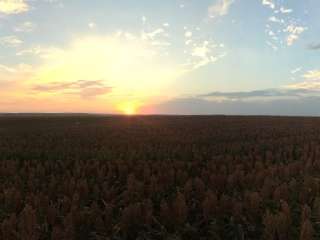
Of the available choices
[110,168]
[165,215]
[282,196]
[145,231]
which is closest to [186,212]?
[165,215]

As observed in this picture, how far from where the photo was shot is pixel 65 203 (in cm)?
629

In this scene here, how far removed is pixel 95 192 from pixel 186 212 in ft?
7.73

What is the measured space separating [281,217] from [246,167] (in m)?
4.76

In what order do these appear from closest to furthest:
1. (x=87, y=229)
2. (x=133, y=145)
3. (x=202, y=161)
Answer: (x=87, y=229) < (x=202, y=161) < (x=133, y=145)

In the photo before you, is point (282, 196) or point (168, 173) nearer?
point (282, 196)

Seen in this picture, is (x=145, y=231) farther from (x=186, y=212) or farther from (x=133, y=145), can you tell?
(x=133, y=145)

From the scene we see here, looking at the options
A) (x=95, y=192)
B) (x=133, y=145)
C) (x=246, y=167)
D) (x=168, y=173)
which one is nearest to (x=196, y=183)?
(x=168, y=173)

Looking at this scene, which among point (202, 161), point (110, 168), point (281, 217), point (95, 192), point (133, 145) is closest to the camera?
point (281, 217)

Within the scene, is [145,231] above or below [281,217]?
below

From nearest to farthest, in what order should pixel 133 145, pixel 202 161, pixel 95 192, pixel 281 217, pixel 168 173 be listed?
pixel 281 217 < pixel 95 192 < pixel 168 173 < pixel 202 161 < pixel 133 145

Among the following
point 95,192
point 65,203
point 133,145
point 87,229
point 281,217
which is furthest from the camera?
point 133,145

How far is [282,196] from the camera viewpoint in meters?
6.74

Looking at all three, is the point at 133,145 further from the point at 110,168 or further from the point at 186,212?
the point at 186,212

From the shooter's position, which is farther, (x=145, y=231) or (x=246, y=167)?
(x=246, y=167)
